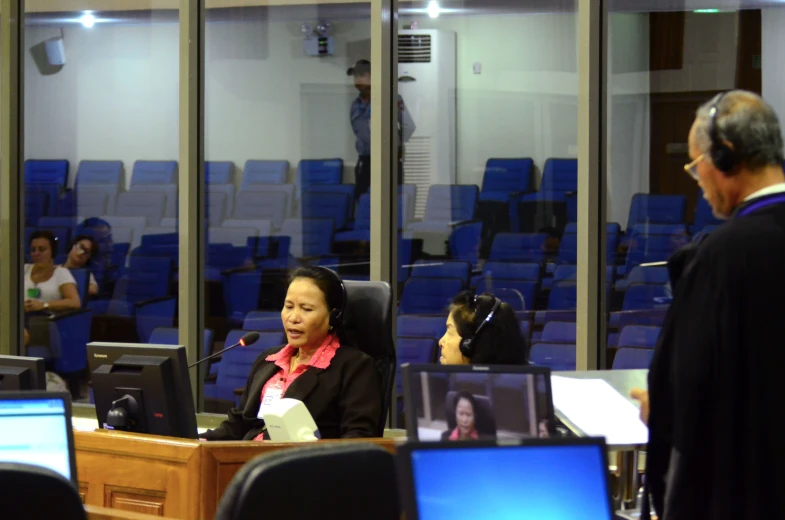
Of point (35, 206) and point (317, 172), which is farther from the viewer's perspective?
point (35, 206)

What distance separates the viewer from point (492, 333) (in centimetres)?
307

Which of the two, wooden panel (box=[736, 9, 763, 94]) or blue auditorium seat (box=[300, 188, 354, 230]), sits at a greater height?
wooden panel (box=[736, 9, 763, 94])

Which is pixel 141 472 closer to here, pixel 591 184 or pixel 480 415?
pixel 480 415

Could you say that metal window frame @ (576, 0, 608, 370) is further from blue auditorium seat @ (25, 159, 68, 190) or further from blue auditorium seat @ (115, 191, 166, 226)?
blue auditorium seat @ (25, 159, 68, 190)

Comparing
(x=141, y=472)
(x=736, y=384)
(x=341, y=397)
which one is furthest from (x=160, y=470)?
(x=736, y=384)

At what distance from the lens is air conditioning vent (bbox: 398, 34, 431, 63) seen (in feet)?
17.2

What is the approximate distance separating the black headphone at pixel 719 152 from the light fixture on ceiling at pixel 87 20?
4819 millimetres

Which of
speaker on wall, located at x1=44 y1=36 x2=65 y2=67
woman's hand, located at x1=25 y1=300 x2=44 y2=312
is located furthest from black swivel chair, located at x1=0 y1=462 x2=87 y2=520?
speaker on wall, located at x1=44 y1=36 x2=65 y2=67

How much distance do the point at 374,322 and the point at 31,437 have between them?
1.54 m

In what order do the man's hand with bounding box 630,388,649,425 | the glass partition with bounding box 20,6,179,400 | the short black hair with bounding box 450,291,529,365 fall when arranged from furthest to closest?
the glass partition with bounding box 20,6,179,400, the short black hair with bounding box 450,291,529,365, the man's hand with bounding box 630,388,649,425

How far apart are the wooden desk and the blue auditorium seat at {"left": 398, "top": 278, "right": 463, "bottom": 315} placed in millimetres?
2507

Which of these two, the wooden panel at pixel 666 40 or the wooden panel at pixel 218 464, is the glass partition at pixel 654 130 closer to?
the wooden panel at pixel 666 40

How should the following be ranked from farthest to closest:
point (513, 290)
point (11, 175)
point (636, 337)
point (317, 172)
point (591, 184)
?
point (11, 175) → point (317, 172) → point (513, 290) → point (636, 337) → point (591, 184)

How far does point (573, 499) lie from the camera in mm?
1650
